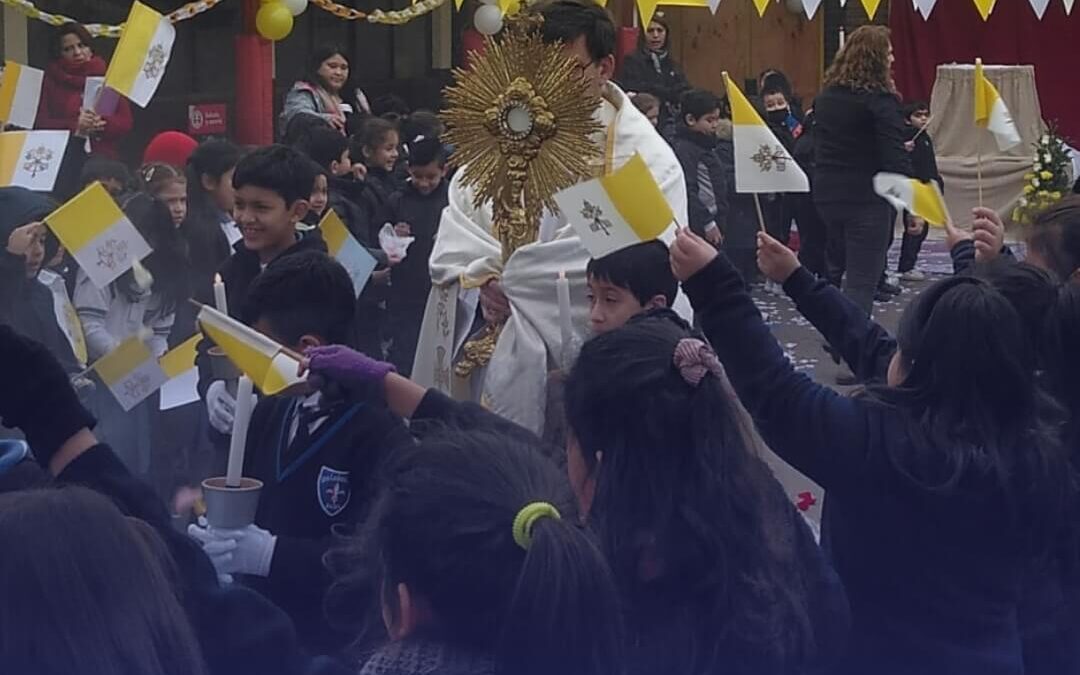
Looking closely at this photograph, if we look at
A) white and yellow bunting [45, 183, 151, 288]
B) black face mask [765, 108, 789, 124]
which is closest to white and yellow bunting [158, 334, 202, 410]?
white and yellow bunting [45, 183, 151, 288]

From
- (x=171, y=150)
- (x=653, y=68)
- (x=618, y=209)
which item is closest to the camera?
(x=618, y=209)

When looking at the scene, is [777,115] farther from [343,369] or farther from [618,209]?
[343,369]

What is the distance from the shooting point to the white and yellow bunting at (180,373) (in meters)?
3.62

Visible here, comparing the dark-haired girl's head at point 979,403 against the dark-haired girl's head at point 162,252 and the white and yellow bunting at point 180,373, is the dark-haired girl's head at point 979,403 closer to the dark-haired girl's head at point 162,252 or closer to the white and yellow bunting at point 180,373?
the white and yellow bunting at point 180,373

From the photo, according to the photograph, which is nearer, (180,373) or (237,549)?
A: (237,549)

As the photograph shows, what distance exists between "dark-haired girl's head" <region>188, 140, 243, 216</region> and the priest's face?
6.09ft

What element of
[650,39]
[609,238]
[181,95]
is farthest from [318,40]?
[609,238]

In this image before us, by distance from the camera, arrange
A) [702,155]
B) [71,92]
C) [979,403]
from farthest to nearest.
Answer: [702,155]
[71,92]
[979,403]

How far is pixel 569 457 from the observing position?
2541mm

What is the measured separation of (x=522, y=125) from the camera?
4035mm

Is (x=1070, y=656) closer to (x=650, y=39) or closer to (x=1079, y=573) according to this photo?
(x=1079, y=573)

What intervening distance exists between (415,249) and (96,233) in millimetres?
→ 2980

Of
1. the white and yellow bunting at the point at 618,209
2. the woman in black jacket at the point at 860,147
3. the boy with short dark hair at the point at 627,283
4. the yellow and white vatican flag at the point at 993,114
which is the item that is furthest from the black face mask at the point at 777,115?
the white and yellow bunting at the point at 618,209

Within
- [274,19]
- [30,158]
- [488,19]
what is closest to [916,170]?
[488,19]
